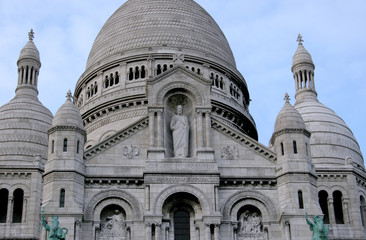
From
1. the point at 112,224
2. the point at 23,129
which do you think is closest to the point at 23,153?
the point at 23,129

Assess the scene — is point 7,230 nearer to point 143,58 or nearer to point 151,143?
point 151,143

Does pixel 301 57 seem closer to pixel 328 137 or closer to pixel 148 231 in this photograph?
pixel 328 137

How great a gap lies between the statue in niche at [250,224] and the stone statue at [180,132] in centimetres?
425

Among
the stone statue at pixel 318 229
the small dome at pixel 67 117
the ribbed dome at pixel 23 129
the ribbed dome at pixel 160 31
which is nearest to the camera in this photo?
the stone statue at pixel 318 229

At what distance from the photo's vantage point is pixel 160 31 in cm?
6172

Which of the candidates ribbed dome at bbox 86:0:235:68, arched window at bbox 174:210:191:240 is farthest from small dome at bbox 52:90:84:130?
ribbed dome at bbox 86:0:235:68

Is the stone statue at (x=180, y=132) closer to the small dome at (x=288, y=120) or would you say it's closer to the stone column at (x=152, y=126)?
the stone column at (x=152, y=126)

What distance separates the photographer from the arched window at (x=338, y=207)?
5100 cm

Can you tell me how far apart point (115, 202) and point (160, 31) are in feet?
74.6

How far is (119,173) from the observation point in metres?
42.0

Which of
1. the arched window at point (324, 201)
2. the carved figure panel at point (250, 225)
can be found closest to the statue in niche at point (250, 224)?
the carved figure panel at point (250, 225)

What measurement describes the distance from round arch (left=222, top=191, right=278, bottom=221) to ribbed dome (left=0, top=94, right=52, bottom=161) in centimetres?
1453

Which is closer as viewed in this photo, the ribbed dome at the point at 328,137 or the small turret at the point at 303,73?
the ribbed dome at the point at 328,137

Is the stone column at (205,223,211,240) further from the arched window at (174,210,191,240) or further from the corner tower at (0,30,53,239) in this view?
the corner tower at (0,30,53,239)
